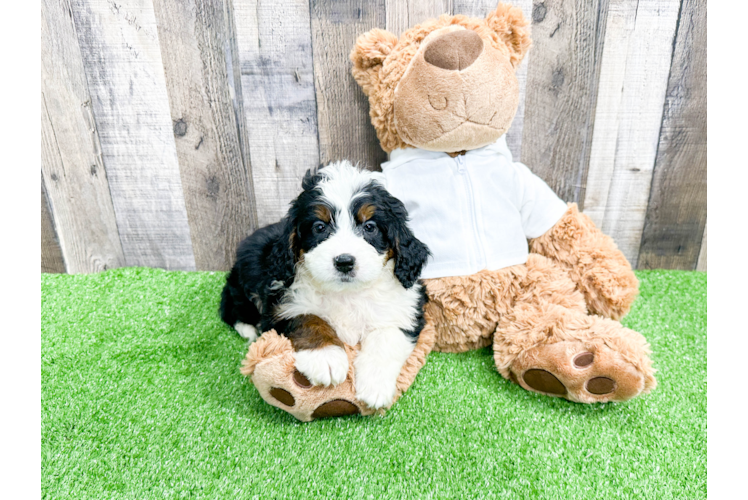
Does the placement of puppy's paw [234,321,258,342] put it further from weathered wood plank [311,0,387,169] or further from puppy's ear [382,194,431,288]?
weathered wood plank [311,0,387,169]

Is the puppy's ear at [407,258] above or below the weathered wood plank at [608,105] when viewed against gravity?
below

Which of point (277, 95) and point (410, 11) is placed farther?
point (277, 95)

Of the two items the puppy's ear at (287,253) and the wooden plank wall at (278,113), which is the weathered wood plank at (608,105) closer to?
the wooden plank wall at (278,113)

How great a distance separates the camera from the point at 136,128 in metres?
2.42

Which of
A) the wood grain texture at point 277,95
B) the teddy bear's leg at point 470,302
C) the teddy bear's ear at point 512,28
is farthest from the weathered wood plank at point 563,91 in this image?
the wood grain texture at point 277,95

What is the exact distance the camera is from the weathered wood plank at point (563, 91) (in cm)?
223

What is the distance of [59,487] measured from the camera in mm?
1352

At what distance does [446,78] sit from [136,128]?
5.58 ft

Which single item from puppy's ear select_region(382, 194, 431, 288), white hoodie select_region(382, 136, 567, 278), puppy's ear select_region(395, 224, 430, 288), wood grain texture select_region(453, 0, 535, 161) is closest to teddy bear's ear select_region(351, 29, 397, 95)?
white hoodie select_region(382, 136, 567, 278)

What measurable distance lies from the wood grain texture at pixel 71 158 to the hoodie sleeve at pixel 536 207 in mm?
2250

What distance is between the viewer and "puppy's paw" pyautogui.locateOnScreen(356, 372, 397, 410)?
1.56 m

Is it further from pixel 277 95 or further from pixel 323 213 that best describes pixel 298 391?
pixel 277 95

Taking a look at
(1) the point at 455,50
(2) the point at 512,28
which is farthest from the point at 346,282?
(2) the point at 512,28
